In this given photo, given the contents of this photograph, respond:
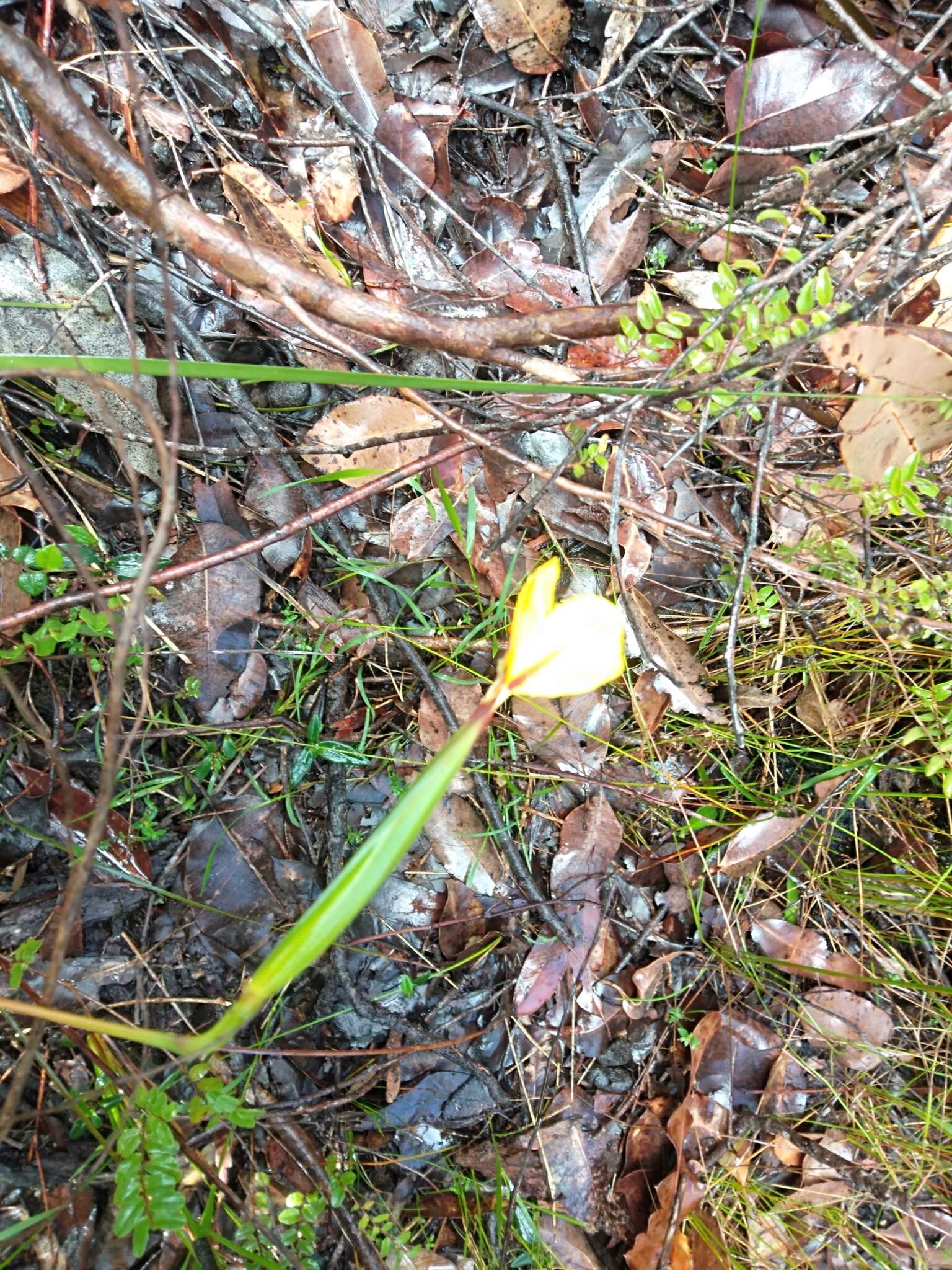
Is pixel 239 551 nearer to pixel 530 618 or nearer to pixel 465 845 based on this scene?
pixel 530 618

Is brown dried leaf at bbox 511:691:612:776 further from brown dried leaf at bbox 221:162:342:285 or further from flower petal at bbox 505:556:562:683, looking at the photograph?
brown dried leaf at bbox 221:162:342:285

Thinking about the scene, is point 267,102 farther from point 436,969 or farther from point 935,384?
point 436,969

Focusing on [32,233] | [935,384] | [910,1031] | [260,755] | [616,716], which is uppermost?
[32,233]

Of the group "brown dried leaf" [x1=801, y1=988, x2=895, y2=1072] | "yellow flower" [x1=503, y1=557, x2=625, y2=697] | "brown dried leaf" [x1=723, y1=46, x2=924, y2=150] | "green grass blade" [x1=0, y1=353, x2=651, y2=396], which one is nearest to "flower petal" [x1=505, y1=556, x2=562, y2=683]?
"yellow flower" [x1=503, y1=557, x2=625, y2=697]

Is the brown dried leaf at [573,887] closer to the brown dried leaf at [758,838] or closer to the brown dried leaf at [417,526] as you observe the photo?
the brown dried leaf at [758,838]

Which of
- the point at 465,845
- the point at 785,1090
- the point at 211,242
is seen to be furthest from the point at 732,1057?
the point at 211,242

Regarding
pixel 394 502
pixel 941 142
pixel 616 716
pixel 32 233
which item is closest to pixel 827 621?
pixel 616 716

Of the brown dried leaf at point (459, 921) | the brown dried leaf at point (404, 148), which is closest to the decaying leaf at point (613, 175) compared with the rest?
the brown dried leaf at point (404, 148)
